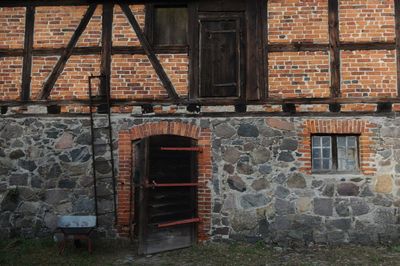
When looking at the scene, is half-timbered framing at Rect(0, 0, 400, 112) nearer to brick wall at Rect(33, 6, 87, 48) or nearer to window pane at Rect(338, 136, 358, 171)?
brick wall at Rect(33, 6, 87, 48)

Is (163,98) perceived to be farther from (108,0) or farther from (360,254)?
(360,254)

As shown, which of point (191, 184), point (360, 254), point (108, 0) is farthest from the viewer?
point (108, 0)

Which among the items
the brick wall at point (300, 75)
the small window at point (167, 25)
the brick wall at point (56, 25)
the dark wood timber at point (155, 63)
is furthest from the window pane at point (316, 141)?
the brick wall at point (56, 25)

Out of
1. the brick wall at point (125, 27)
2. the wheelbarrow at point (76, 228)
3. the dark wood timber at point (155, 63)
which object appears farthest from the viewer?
the brick wall at point (125, 27)

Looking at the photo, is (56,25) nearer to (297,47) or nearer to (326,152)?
(297,47)

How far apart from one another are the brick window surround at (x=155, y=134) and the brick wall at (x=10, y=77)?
2.42m

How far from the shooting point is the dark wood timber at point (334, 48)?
760 cm

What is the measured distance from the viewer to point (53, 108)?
7855 mm

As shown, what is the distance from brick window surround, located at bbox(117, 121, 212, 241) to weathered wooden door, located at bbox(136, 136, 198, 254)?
0.14 metres

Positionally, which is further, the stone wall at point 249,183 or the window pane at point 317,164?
the window pane at point 317,164

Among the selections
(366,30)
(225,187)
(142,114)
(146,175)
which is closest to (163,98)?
(142,114)

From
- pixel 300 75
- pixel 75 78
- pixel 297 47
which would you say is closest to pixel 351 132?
pixel 300 75

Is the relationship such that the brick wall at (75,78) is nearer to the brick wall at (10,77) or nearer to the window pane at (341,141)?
the brick wall at (10,77)

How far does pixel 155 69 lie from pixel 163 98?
612mm
